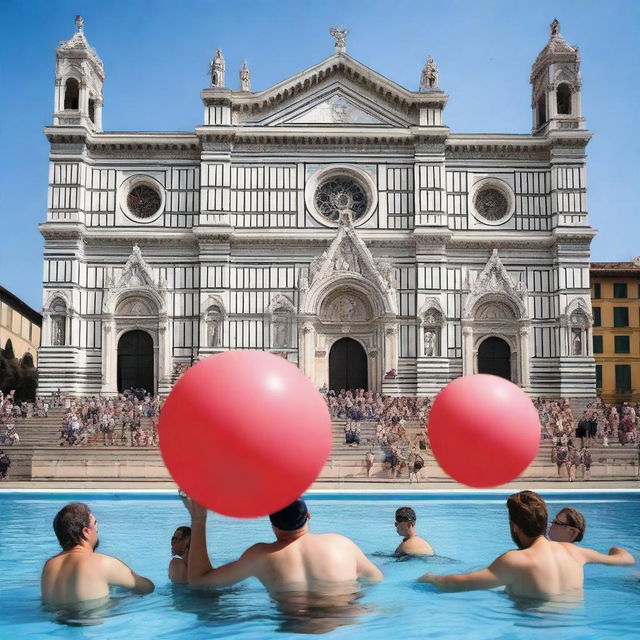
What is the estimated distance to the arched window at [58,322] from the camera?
124ft

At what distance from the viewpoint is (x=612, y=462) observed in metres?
25.4

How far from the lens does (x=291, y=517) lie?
22.9 feet

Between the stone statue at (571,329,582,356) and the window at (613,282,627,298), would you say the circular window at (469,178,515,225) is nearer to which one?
the stone statue at (571,329,582,356)

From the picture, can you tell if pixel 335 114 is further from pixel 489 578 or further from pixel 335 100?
pixel 489 578

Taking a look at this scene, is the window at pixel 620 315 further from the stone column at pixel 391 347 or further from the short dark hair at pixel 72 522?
the short dark hair at pixel 72 522

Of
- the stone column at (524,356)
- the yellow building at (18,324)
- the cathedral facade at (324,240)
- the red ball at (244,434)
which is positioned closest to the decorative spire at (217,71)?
the cathedral facade at (324,240)

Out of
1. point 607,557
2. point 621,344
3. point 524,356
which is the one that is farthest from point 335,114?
point 607,557

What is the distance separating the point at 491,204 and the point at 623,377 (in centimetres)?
2023

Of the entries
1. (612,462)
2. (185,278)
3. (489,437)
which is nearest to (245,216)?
(185,278)

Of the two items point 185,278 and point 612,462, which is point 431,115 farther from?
point 612,462

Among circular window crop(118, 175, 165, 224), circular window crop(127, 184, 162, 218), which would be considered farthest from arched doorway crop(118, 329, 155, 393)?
circular window crop(127, 184, 162, 218)

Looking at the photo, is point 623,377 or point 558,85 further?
point 623,377

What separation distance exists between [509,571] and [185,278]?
32632 mm

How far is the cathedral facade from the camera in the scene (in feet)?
125
